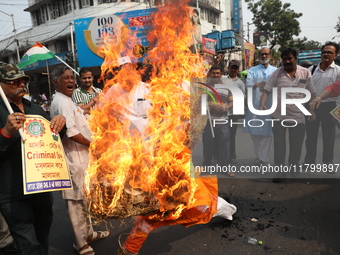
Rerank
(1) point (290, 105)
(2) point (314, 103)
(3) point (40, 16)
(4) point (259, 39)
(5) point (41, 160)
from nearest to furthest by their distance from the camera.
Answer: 1. (5) point (41, 160)
2. (2) point (314, 103)
3. (1) point (290, 105)
4. (4) point (259, 39)
5. (3) point (40, 16)

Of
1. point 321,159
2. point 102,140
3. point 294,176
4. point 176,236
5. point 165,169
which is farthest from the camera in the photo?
point 321,159

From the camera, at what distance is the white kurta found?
2.94m

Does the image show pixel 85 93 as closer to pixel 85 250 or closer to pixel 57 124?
pixel 57 124

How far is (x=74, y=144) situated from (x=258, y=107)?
3841 millimetres

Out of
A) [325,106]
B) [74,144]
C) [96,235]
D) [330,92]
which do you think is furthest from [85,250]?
[325,106]

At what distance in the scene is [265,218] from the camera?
3645 millimetres

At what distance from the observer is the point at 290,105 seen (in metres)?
4.83

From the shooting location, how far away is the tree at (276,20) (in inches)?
1223

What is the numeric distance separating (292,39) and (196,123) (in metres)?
33.8

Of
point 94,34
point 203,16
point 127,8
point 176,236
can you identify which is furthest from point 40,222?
point 203,16

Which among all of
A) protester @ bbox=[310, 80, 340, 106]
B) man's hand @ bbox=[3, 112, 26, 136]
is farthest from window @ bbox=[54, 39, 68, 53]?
man's hand @ bbox=[3, 112, 26, 136]

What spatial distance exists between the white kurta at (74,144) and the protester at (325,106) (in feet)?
13.5

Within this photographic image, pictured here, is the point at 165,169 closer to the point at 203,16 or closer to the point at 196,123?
the point at 196,123

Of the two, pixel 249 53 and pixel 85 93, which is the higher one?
pixel 249 53
